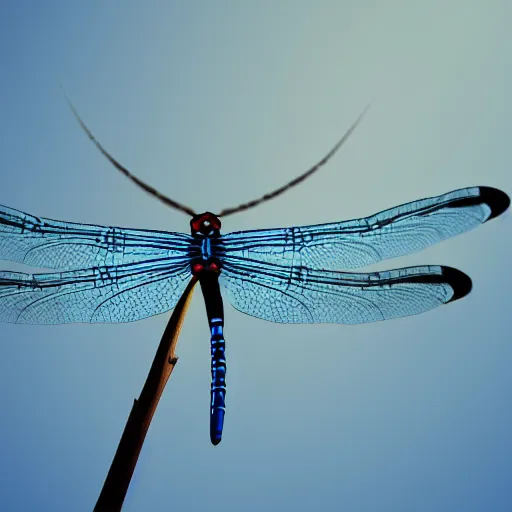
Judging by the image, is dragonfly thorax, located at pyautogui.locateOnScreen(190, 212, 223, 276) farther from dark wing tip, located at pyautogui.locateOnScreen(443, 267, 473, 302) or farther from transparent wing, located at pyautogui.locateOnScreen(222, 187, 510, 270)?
dark wing tip, located at pyautogui.locateOnScreen(443, 267, 473, 302)

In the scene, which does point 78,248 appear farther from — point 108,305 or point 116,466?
point 116,466

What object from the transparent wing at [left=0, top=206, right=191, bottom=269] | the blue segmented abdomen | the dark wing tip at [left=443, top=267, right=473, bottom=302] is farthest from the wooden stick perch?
the dark wing tip at [left=443, top=267, right=473, bottom=302]

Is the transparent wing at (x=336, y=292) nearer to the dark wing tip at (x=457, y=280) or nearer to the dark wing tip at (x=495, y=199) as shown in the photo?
the dark wing tip at (x=457, y=280)

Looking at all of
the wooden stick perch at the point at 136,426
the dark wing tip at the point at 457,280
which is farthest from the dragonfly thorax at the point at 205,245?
the dark wing tip at the point at 457,280

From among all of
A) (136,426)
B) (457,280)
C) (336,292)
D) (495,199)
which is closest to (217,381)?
(136,426)

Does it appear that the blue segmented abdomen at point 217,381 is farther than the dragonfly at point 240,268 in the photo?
No

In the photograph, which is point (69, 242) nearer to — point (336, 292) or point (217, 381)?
point (217, 381)
